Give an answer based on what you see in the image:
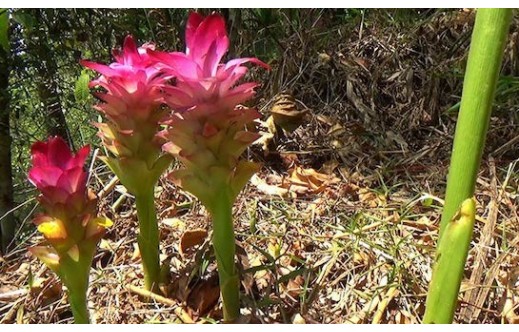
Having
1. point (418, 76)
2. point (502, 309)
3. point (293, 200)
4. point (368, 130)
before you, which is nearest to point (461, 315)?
point (502, 309)

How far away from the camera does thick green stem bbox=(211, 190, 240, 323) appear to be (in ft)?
1.74

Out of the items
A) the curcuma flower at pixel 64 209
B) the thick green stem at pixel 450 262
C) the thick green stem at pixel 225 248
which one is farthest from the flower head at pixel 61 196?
the thick green stem at pixel 450 262

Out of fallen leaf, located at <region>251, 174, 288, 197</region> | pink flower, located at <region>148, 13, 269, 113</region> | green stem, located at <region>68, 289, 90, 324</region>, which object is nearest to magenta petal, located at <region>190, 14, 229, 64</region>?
pink flower, located at <region>148, 13, 269, 113</region>

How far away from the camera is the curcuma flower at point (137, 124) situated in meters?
→ 0.53

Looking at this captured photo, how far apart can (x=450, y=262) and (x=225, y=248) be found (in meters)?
0.20

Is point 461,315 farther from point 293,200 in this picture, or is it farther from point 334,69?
point 334,69

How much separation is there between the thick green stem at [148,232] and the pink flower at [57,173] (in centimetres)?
12

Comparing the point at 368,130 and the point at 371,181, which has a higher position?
the point at 368,130

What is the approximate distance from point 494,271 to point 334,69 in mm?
530

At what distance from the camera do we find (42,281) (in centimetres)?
69

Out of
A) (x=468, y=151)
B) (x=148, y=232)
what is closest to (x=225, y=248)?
(x=148, y=232)

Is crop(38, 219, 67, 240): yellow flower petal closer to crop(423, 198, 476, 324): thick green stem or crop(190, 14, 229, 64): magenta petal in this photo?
crop(190, 14, 229, 64): magenta petal

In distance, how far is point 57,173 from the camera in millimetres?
472
